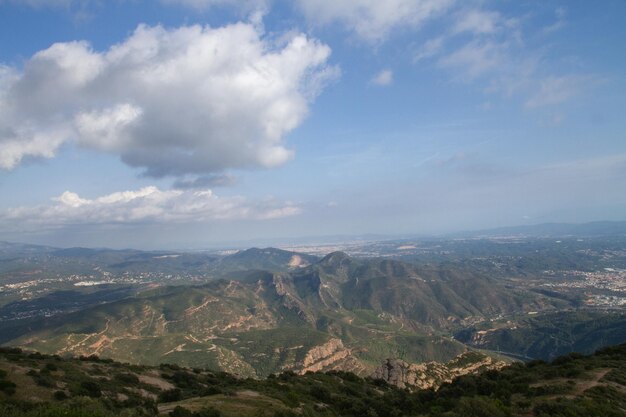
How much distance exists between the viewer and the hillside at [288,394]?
31141 millimetres

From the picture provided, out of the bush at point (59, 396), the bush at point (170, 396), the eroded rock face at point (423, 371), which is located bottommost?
the eroded rock face at point (423, 371)

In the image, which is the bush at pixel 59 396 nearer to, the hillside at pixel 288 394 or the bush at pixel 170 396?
the hillside at pixel 288 394

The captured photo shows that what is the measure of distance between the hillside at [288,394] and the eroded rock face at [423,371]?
4485 cm

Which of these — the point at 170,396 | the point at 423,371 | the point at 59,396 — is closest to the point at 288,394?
the point at 170,396

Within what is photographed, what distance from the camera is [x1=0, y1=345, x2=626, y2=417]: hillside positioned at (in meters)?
31.1

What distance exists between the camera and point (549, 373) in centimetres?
4866

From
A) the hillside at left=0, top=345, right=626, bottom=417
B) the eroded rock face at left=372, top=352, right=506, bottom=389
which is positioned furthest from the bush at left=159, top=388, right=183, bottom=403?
the eroded rock face at left=372, top=352, right=506, bottom=389

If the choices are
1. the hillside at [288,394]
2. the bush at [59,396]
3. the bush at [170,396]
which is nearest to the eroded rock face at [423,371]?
the hillside at [288,394]

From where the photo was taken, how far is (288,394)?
4619 centimetres

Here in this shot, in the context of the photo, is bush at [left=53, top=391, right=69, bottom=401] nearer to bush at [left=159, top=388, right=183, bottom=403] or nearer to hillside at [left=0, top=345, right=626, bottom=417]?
hillside at [left=0, top=345, right=626, bottom=417]

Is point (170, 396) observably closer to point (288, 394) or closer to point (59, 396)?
point (59, 396)

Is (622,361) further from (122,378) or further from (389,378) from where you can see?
(122,378)

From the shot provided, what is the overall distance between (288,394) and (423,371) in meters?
80.5

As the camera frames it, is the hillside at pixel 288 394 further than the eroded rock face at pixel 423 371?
No
